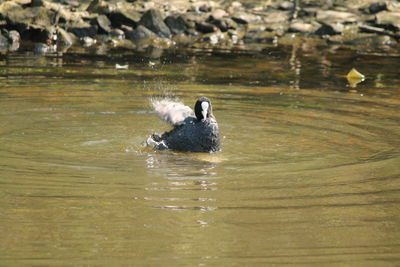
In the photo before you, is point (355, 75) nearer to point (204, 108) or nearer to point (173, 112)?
point (173, 112)

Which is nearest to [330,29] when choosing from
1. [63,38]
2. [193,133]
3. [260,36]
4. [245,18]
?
[260,36]

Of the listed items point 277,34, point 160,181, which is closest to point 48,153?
point 160,181

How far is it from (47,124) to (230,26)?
15.4 metres

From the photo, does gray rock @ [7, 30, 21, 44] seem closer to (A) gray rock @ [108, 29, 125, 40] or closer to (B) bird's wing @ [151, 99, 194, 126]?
(A) gray rock @ [108, 29, 125, 40]

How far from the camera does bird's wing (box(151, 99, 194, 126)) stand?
29.9 ft

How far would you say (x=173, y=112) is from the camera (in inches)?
367

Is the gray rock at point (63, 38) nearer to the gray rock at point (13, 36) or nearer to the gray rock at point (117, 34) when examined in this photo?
the gray rock at point (13, 36)

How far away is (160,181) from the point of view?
23.4 feet

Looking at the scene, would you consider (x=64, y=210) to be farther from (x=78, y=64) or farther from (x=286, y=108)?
(x=78, y=64)

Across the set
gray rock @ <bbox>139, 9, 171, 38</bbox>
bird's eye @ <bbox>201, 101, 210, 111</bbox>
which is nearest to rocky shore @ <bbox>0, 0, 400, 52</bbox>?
gray rock @ <bbox>139, 9, 171, 38</bbox>

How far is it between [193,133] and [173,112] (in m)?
0.69

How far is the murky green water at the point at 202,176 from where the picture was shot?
5336 millimetres

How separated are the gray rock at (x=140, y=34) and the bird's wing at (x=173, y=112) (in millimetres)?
13720

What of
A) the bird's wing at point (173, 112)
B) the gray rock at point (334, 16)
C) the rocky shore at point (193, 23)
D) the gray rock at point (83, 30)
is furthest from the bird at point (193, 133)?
the gray rock at point (334, 16)
